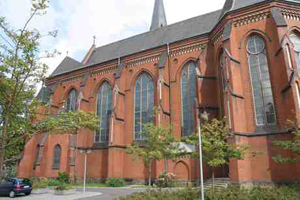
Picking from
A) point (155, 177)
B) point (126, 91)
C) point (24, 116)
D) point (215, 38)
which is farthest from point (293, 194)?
point (126, 91)

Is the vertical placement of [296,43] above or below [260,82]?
above

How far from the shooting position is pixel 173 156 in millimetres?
15375

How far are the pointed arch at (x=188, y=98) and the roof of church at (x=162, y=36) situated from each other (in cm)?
378

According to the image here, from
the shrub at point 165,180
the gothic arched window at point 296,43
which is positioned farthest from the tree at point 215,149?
the gothic arched window at point 296,43

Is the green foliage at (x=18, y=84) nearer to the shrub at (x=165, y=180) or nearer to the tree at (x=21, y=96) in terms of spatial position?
the tree at (x=21, y=96)

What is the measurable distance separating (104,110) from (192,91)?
11.8 metres

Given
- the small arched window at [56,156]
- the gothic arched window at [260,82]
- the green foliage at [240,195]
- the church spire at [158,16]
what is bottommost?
the green foliage at [240,195]

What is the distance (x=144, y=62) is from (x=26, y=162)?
743 inches

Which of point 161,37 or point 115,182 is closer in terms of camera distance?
point 115,182

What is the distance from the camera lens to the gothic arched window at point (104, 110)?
1144 inches

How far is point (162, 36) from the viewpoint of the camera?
1247 inches

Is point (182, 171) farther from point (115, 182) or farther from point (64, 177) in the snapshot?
point (64, 177)

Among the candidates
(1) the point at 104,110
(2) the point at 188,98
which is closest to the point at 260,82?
(2) the point at 188,98

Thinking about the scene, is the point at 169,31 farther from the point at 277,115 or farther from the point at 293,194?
the point at 293,194
